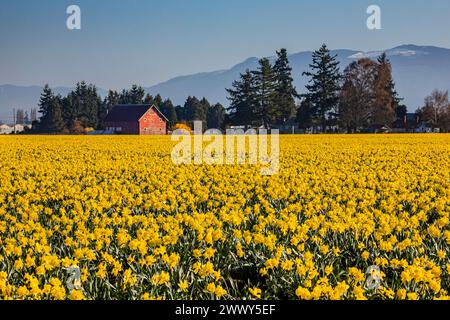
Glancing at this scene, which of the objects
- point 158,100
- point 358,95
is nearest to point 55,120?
point 358,95

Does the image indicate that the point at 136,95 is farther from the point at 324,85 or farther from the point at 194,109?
the point at 324,85

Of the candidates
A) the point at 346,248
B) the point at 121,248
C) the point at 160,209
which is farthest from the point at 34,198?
the point at 346,248

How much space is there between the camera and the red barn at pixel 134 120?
7025 centimetres

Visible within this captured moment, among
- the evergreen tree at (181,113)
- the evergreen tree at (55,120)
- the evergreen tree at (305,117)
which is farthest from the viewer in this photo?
the evergreen tree at (181,113)

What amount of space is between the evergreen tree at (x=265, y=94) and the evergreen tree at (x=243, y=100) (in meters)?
0.69

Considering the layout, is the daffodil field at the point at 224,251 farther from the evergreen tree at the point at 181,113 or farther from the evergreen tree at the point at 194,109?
the evergreen tree at the point at 181,113

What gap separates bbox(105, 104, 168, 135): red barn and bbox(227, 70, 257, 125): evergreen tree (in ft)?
34.7

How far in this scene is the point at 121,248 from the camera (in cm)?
602

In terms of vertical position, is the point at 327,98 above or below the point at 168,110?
below

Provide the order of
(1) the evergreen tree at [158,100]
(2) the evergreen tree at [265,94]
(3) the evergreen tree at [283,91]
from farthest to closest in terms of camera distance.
→ 1. (1) the evergreen tree at [158,100]
2. (2) the evergreen tree at [265,94]
3. (3) the evergreen tree at [283,91]

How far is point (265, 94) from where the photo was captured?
2945 inches

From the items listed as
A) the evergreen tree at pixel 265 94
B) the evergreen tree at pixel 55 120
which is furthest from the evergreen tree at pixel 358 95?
the evergreen tree at pixel 55 120

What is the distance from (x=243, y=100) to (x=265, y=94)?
167 inches

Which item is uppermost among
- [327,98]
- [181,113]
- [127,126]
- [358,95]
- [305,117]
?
[181,113]
